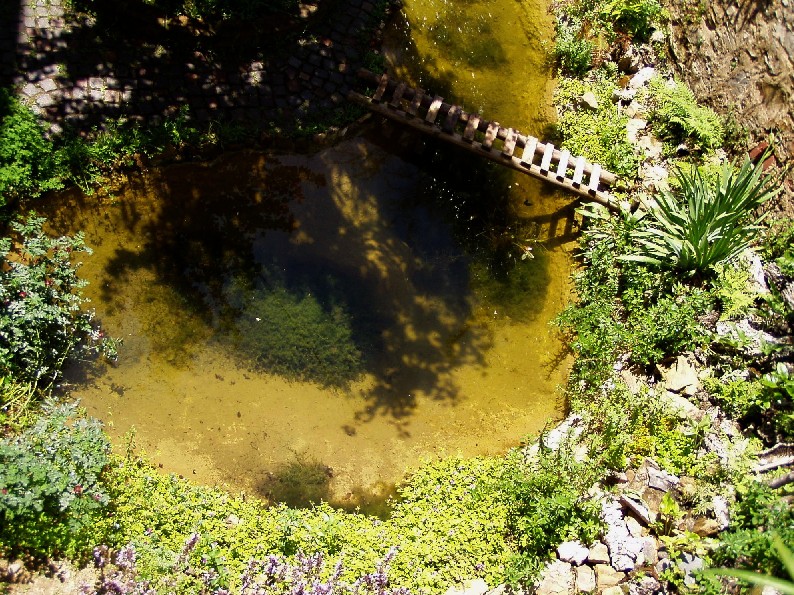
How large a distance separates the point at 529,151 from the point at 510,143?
0.23 m

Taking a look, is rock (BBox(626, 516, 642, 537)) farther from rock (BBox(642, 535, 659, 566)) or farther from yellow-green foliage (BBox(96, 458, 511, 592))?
yellow-green foliage (BBox(96, 458, 511, 592))

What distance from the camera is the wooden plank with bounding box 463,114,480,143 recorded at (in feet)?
24.3

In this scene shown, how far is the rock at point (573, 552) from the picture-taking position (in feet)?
19.5

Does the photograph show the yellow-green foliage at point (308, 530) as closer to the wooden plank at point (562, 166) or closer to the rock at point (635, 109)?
the wooden plank at point (562, 166)

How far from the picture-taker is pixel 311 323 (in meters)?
6.91

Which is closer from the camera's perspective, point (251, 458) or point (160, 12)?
point (251, 458)

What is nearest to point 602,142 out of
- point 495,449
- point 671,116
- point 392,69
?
point 671,116

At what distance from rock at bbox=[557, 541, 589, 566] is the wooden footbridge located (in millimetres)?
3631

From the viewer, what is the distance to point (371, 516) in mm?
6473

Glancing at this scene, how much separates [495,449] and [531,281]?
1865 mm

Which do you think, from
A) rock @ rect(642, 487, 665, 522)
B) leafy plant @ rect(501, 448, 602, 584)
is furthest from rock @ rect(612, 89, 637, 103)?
rock @ rect(642, 487, 665, 522)

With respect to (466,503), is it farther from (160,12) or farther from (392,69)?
(160,12)

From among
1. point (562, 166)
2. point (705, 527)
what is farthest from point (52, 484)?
point (562, 166)

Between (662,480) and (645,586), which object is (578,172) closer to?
(662,480)
